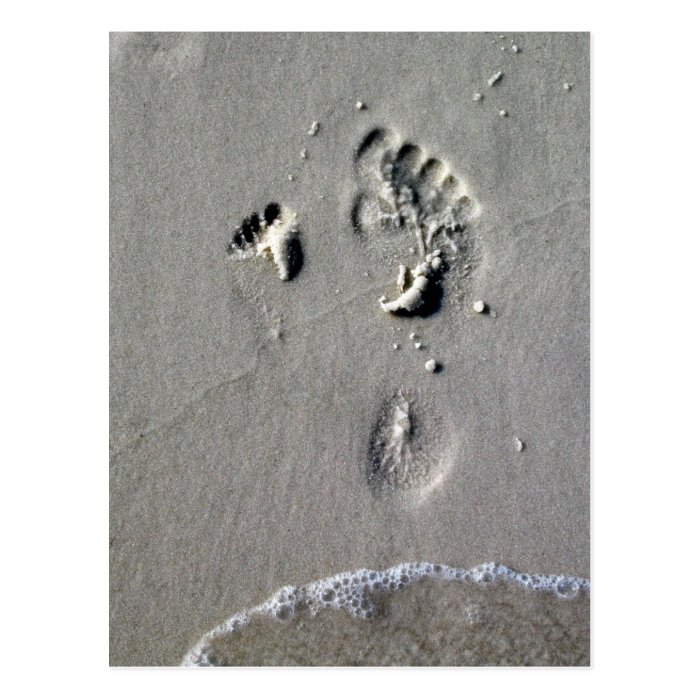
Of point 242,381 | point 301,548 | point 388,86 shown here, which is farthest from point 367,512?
point 388,86

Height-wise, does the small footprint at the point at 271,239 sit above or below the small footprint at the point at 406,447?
above

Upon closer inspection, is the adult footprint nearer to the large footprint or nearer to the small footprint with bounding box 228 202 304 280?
the large footprint

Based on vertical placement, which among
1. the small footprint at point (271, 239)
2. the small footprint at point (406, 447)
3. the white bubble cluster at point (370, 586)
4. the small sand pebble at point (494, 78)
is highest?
the small sand pebble at point (494, 78)

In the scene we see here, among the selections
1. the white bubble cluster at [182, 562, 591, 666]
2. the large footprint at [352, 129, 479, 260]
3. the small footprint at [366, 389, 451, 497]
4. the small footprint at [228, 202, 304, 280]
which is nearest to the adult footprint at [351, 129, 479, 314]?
the large footprint at [352, 129, 479, 260]

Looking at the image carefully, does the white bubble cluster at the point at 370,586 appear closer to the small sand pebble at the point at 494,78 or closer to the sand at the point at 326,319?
the sand at the point at 326,319

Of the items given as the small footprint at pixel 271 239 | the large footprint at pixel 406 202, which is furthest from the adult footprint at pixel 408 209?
the small footprint at pixel 271 239

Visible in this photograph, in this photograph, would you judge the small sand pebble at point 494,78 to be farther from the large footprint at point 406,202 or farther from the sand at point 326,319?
the large footprint at point 406,202
